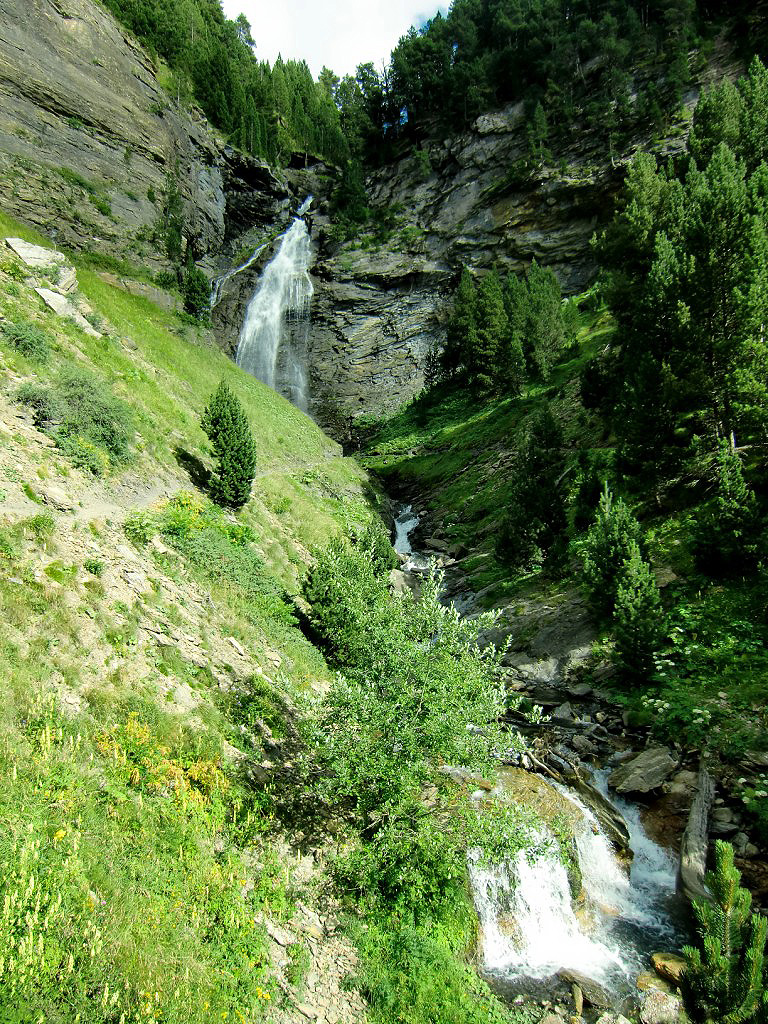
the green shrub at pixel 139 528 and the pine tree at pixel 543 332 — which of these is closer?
the green shrub at pixel 139 528

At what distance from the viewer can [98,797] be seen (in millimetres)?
7582

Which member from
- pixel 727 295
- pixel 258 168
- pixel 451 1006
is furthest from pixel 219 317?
pixel 451 1006

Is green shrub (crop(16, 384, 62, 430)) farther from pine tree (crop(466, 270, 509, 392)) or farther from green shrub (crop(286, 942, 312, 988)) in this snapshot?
pine tree (crop(466, 270, 509, 392))

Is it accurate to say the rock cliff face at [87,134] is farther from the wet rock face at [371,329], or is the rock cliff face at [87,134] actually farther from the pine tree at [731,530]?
the pine tree at [731,530]

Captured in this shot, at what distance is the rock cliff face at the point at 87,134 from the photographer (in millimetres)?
32438

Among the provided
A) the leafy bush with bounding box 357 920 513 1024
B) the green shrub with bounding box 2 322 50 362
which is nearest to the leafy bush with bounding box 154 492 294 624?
the green shrub with bounding box 2 322 50 362

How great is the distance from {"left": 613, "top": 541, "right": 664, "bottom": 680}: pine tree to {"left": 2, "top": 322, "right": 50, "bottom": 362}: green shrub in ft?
69.0

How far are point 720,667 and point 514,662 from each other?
712 centimetres

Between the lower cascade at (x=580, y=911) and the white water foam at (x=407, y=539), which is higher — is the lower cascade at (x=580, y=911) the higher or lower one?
the lower one

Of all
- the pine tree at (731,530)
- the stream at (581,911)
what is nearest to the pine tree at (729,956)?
the stream at (581,911)

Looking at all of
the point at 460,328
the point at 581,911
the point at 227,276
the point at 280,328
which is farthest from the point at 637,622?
the point at 227,276

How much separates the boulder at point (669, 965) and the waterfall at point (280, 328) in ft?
187

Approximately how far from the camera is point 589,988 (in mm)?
9938

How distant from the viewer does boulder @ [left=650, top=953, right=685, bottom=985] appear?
962cm
